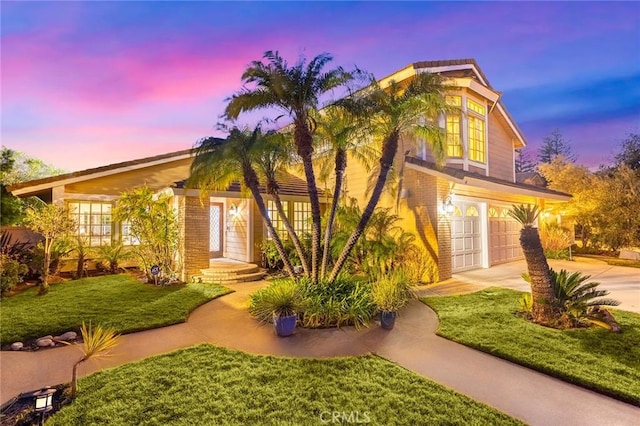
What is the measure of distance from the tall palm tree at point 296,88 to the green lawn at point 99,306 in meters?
3.51

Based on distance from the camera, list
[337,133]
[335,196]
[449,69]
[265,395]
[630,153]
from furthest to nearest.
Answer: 1. [630,153]
2. [449,69]
3. [335,196]
4. [337,133]
5. [265,395]

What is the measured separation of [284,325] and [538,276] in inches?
210

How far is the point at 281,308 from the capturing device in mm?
5648

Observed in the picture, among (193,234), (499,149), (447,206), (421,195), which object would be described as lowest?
(193,234)

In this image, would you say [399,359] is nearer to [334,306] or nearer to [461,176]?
[334,306]

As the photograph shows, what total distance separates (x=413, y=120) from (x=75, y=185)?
13.0 m

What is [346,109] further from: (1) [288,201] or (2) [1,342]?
(2) [1,342]

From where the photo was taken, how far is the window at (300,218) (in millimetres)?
13797

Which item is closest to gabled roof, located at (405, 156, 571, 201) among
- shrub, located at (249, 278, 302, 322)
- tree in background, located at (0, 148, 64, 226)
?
shrub, located at (249, 278, 302, 322)

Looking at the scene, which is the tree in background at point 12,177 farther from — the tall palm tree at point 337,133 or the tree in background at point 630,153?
the tree in background at point 630,153

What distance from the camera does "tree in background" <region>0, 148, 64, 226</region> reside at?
14.2m

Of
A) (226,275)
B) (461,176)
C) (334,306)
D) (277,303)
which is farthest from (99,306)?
(461,176)

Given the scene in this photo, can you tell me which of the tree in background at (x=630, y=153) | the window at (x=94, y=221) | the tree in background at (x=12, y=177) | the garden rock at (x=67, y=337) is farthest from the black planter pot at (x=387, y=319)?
the tree in background at (x=630, y=153)

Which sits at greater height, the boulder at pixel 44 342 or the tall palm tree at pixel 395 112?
the tall palm tree at pixel 395 112
